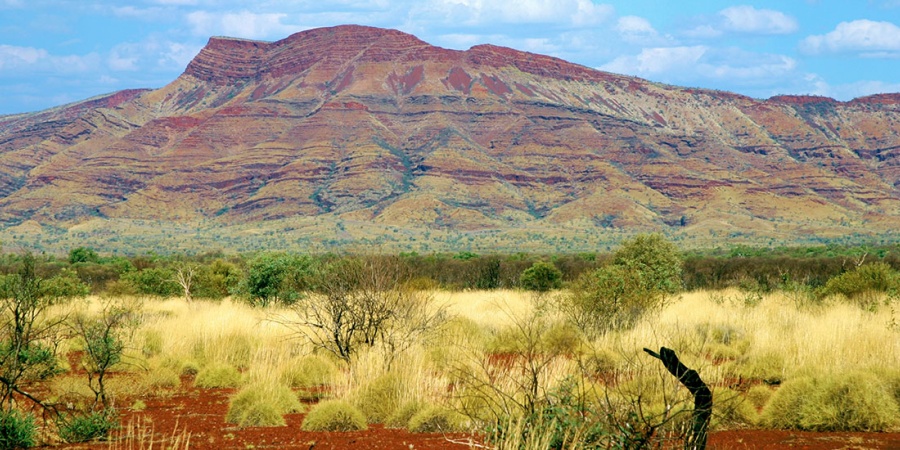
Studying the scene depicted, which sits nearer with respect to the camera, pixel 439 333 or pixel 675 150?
pixel 439 333

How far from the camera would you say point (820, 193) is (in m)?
166

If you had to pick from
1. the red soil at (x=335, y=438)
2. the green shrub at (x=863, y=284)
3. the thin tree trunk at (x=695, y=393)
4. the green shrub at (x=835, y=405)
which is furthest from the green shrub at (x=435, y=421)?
the green shrub at (x=863, y=284)

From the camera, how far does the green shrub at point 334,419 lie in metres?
10.7

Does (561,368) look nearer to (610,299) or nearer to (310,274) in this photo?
(610,299)

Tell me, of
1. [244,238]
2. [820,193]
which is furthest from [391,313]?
[820,193]

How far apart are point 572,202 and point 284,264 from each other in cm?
12907

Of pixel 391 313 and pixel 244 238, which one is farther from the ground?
pixel 391 313

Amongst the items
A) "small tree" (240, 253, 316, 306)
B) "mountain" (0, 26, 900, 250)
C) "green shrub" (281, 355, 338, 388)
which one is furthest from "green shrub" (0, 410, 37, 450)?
"mountain" (0, 26, 900, 250)

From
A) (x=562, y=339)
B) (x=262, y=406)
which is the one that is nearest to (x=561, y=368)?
(x=262, y=406)

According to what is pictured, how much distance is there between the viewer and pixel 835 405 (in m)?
10.8

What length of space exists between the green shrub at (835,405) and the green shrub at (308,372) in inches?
269

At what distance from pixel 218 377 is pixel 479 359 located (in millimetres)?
5528

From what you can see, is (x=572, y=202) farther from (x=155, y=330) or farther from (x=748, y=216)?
(x=155, y=330)

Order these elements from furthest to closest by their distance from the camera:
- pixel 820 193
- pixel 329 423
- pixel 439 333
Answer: pixel 820 193
pixel 439 333
pixel 329 423
